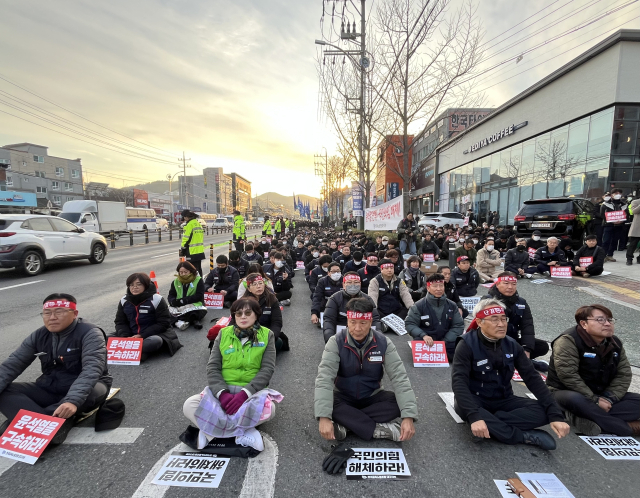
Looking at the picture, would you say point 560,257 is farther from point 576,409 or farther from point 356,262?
point 576,409

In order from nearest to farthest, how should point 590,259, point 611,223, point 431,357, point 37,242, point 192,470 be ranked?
point 192,470 → point 431,357 → point 590,259 → point 611,223 → point 37,242

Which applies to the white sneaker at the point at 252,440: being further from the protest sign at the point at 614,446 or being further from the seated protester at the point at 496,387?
the protest sign at the point at 614,446

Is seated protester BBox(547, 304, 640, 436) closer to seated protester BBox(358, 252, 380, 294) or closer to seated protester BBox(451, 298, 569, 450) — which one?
seated protester BBox(451, 298, 569, 450)

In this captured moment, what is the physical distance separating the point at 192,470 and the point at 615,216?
13.1m

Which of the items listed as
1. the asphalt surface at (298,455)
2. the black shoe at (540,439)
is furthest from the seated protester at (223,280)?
the black shoe at (540,439)

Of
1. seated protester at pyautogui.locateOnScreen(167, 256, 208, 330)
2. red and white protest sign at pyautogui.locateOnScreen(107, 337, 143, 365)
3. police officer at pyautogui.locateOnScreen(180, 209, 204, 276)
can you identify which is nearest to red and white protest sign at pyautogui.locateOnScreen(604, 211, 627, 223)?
seated protester at pyautogui.locateOnScreen(167, 256, 208, 330)

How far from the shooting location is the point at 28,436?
8.84 feet

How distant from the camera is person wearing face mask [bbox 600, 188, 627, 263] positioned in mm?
10375

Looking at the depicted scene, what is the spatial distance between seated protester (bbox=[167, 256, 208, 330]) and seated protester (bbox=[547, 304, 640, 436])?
550cm

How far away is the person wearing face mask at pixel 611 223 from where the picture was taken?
10375 mm

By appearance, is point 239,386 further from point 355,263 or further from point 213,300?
point 355,263

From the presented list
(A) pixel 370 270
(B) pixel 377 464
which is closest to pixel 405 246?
(A) pixel 370 270

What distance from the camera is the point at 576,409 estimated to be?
3.11 meters

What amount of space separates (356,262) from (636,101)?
15533 millimetres
